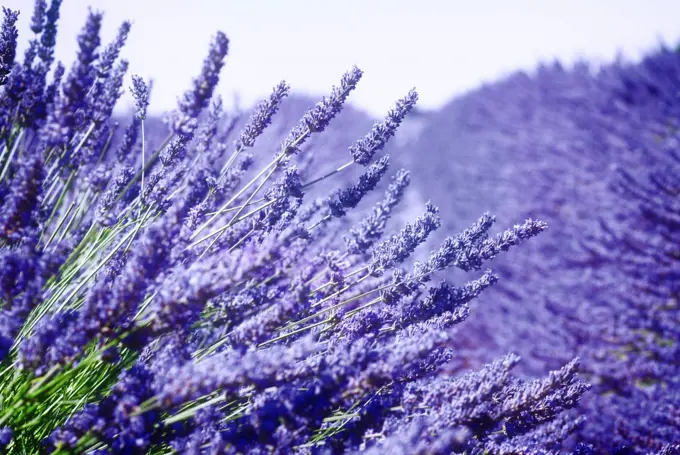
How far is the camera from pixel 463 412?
974mm

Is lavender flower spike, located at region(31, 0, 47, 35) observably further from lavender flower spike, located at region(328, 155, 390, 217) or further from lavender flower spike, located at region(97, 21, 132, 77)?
lavender flower spike, located at region(328, 155, 390, 217)

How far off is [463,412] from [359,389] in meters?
0.26

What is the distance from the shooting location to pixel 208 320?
118cm

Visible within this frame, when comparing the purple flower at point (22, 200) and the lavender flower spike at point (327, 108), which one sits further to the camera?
the lavender flower spike at point (327, 108)

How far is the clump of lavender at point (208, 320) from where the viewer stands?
81 cm

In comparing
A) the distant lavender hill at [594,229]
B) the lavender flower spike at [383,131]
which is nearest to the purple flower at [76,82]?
the lavender flower spike at [383,131]

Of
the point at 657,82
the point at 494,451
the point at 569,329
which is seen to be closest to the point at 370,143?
the point at 494,451

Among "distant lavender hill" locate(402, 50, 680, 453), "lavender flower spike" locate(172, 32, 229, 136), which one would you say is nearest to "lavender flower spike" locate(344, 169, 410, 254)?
"lavender flower spike" locate(172, 32, 229, 136)

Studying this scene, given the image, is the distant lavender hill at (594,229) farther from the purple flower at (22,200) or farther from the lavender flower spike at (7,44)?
the lavender flower spike at (7,44)

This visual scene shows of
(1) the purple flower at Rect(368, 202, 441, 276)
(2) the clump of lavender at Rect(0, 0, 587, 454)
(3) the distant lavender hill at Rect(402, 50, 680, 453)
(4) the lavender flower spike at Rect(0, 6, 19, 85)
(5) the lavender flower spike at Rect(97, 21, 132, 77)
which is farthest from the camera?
(3) the distant lavender hill at Rect(402, 50, 680, 453)

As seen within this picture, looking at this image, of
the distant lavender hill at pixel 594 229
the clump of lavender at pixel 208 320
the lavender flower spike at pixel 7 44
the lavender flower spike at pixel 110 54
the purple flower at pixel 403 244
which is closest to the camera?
the clump of lavender at pixel 208 320

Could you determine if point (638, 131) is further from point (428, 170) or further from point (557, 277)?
point (428, 170)

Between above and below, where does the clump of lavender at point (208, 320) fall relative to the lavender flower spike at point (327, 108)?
below

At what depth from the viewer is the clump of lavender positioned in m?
0.81
